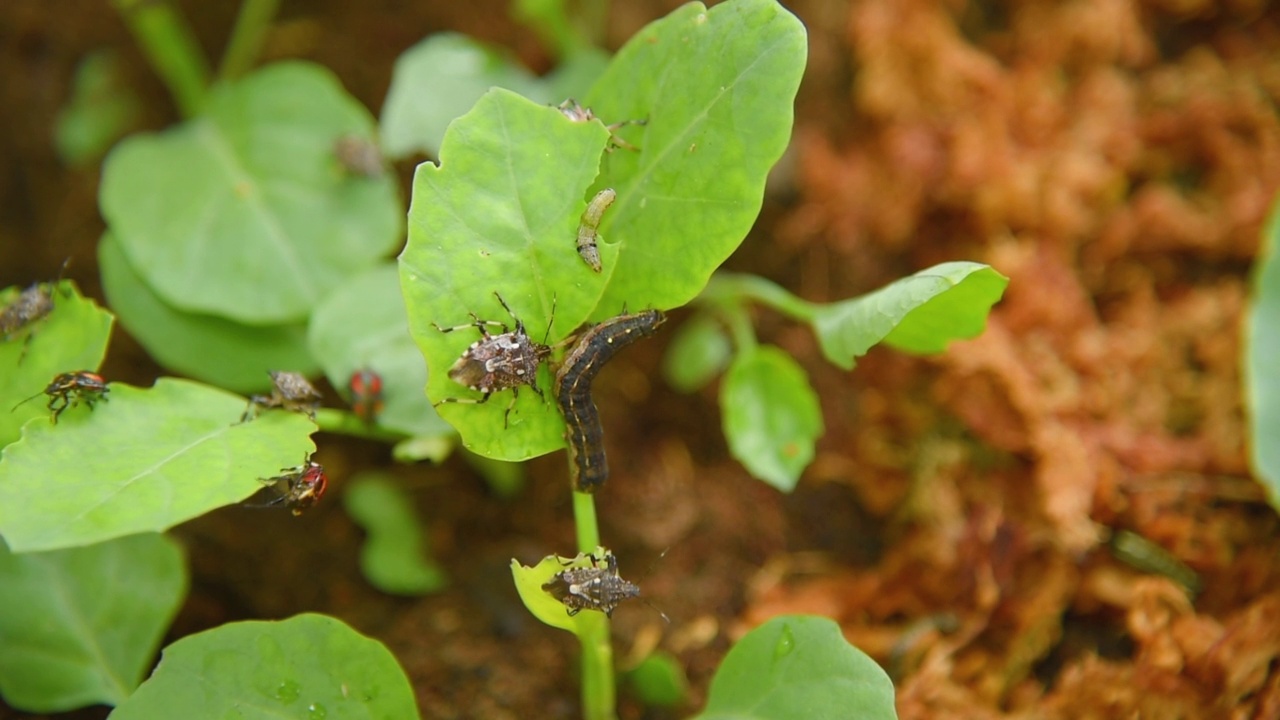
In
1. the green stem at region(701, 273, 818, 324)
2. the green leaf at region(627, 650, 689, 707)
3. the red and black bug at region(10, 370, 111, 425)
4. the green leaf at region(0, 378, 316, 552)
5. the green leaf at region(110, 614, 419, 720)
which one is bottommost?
the green leaf at region(627, 650, 689, 707)

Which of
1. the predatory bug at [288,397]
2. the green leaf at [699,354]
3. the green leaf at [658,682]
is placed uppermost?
the predatory bug at [288,397]

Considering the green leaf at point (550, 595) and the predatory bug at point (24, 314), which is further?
the predatory bug at point (24, 314)

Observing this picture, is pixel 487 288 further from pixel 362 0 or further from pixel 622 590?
pixel 362 0

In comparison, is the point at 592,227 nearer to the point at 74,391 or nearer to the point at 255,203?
the point at 74,391

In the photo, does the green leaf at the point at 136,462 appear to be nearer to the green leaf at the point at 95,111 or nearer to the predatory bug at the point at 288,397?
the predatory bug at the point at 288,397

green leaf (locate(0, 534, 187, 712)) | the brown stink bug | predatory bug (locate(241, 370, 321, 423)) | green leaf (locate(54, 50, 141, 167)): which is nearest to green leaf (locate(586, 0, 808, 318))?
the brown stink bug

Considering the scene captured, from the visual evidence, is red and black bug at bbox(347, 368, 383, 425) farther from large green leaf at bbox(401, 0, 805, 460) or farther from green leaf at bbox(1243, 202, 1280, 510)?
green leaf at bbox(1243, 202, 1280, 510)

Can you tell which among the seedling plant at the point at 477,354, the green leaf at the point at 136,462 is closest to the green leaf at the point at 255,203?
the seedling plant at the point at 477,354

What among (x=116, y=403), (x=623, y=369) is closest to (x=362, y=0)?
(x=623, y=369)
